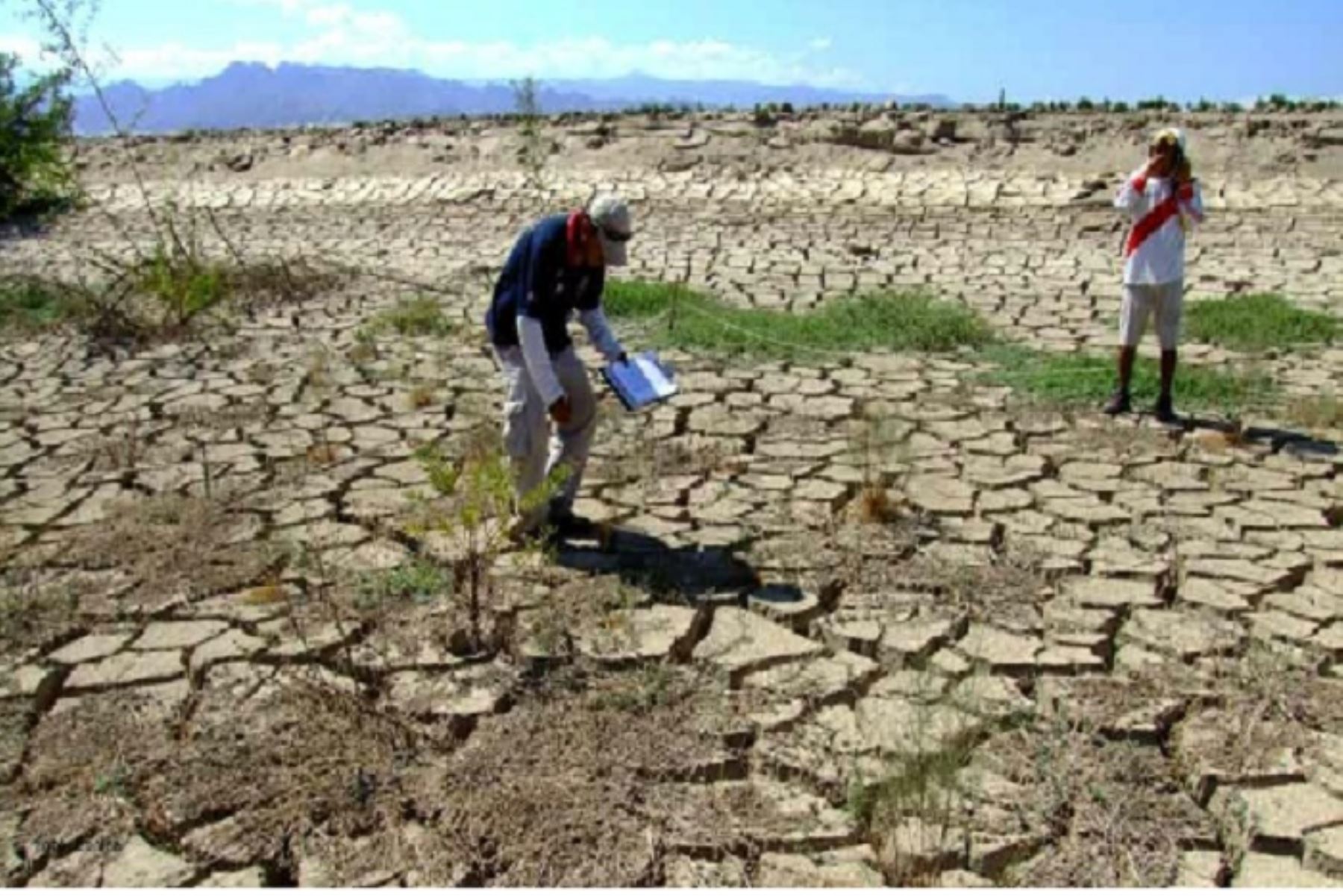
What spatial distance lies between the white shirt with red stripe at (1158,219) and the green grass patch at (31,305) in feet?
21.2

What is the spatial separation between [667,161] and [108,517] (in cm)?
1079

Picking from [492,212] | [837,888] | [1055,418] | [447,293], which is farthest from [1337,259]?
[837,888]

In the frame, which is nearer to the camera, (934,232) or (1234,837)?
(1234,837)

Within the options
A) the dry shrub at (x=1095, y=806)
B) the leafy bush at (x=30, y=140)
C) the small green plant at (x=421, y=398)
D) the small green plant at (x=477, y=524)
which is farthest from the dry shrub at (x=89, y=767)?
the leafy bush at (x=30, y=140)

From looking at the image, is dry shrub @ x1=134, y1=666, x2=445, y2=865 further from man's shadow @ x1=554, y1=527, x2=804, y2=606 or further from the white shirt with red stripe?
the white shirt with red stripe

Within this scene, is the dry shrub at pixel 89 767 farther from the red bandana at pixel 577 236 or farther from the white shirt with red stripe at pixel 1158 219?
the white shirt with red stripe at pixel 1158 219

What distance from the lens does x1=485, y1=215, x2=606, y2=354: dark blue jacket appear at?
4039 mm

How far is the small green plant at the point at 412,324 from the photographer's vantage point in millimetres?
7773

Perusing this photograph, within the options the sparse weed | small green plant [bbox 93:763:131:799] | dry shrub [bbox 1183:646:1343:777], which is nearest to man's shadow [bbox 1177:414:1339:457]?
dry shrub [bbox 1183:646:1343:777]

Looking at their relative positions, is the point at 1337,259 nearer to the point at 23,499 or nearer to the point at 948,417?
the point at 948,417

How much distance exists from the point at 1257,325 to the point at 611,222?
5.04 m

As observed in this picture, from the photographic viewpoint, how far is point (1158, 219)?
5.64 meters

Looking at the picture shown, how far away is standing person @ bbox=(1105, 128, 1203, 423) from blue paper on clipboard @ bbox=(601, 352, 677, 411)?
2539 millimetres

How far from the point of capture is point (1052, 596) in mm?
4117
